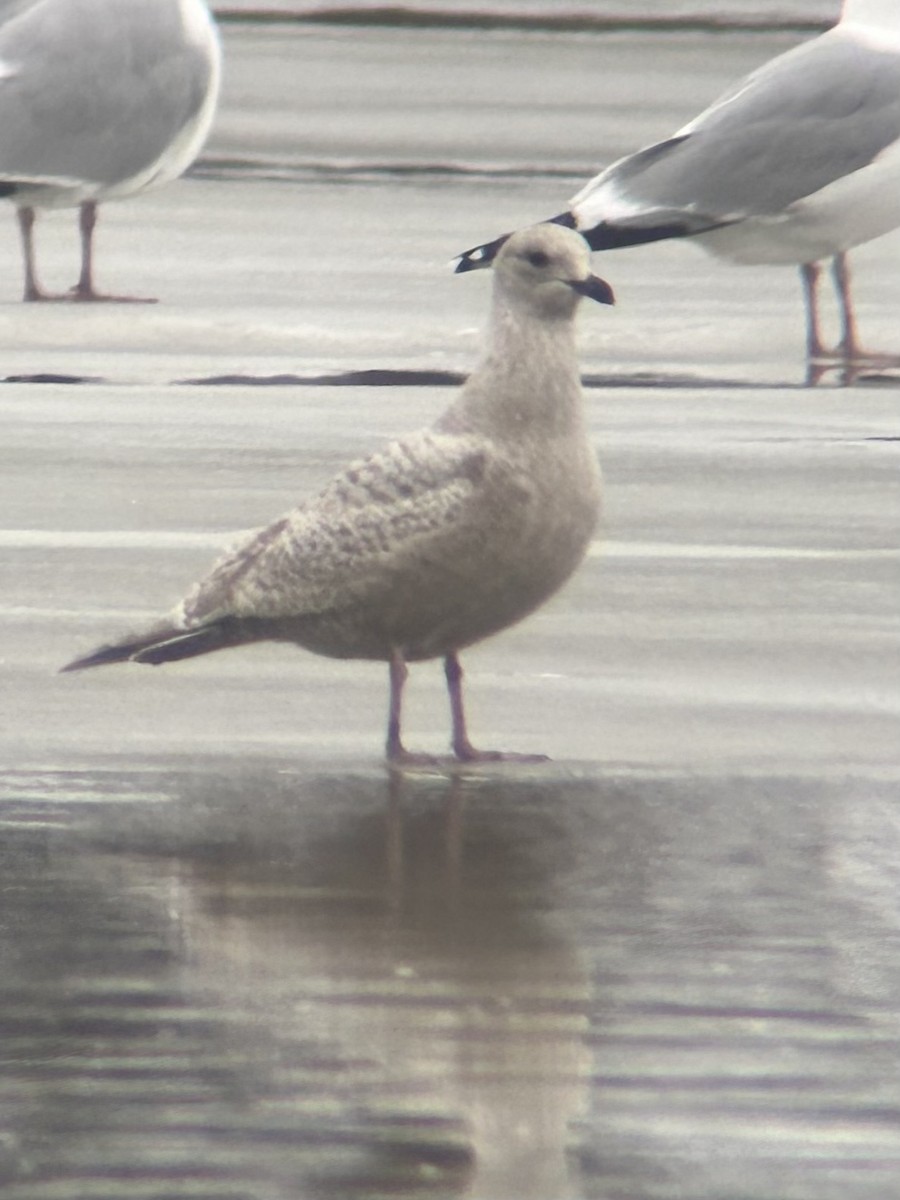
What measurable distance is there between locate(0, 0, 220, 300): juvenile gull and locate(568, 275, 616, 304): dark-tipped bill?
930cm

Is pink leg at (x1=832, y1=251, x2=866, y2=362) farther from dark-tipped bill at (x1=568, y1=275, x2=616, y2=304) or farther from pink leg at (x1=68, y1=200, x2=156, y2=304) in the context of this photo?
→ dark-tipped bill at (x1=568, y1=275, x2=616, y2=304)

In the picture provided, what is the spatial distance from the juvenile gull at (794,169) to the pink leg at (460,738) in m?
7.00

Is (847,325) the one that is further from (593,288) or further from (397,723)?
(397,723)

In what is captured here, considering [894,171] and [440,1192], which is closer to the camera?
[440,1192]

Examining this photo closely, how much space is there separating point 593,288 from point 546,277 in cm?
11

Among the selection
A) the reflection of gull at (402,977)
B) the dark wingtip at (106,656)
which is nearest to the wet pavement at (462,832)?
the reflection of gull at (402,977)

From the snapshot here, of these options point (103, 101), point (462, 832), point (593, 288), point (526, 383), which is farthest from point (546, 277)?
point (103, 101)

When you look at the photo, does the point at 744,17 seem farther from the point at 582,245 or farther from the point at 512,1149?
the point at 512,1149

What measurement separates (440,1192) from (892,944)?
58.3 inches

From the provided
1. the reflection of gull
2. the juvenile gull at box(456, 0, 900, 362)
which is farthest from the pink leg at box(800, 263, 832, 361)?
the reflection of gull

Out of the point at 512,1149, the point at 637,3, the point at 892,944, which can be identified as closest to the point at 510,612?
the point at 892,944

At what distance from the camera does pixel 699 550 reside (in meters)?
9.30

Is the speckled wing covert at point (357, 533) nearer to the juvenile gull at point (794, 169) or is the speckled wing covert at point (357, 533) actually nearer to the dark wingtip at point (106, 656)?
the dark wingtip at point (106, 656)

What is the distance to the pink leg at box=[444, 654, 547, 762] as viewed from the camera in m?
6.63
